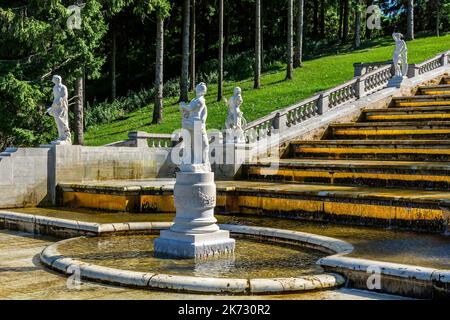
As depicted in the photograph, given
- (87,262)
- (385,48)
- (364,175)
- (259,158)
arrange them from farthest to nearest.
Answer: (385,48) < (259,158) < (364,175) < (87,262)

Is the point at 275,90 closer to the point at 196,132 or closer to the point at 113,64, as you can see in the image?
the point at 113,64

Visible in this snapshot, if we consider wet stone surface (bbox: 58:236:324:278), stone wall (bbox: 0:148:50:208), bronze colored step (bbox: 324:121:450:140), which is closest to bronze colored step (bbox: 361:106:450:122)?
bronze colored step (bbox: 324:121:450:140)

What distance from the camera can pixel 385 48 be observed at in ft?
143

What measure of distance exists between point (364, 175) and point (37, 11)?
16.3 m

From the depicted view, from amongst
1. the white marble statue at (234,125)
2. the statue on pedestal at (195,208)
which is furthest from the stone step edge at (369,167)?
the statue on pedestal at (195,208)

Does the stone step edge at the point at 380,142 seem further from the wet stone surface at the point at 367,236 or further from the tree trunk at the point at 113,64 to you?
the tree trunk at the point at 113,64

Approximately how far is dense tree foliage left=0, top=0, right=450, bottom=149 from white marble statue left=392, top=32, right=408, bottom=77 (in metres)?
10.3

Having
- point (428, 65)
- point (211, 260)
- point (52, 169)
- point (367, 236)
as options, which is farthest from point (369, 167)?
point (428, 65)

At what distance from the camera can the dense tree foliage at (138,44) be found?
23609mm

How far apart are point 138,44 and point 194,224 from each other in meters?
48.1

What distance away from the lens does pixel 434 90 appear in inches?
977

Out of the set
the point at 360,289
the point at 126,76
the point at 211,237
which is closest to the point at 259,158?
the point at 211,237

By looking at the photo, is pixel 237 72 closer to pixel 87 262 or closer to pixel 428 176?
pixel 428 176

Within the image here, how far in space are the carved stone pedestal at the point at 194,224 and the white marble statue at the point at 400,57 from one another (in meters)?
18.5
